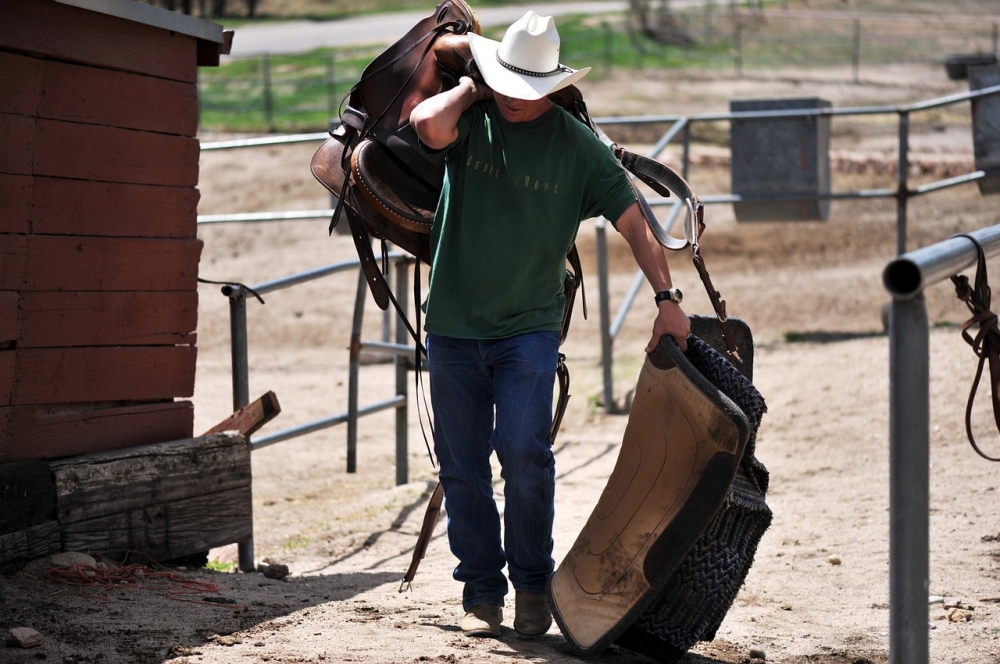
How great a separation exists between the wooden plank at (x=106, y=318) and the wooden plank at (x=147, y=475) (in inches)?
15.4

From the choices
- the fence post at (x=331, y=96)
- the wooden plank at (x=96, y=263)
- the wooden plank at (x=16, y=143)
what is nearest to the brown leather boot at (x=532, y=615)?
the wooden plank at (x=96, y=263)

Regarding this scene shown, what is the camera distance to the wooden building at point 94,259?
3.46 metres

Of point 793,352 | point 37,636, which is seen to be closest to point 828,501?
point 793,352

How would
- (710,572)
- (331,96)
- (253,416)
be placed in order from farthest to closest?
(331,96) → (253,416) → (710,572)

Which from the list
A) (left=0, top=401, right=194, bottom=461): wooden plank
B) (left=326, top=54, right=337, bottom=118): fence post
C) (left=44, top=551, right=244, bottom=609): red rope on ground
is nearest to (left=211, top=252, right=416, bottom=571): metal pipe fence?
(left=0, top=401, right=194, bottom=461): wooden plank

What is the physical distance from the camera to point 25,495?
343 centimetres

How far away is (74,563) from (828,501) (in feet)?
10.8

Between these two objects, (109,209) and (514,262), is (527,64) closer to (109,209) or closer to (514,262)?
(514,262)

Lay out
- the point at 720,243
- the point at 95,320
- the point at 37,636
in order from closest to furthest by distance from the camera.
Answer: the point at 37,636 < the point at 95,320 < the point at 720,243

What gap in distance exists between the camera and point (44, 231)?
140 inches

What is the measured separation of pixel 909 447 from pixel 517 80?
1.49 meters

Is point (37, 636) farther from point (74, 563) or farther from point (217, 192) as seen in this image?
point (217, 192)

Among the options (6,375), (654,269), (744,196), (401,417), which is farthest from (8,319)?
(744,196)

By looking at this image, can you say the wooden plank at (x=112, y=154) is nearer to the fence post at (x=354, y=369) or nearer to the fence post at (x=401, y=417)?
the fence post at (x=354, y=369)
